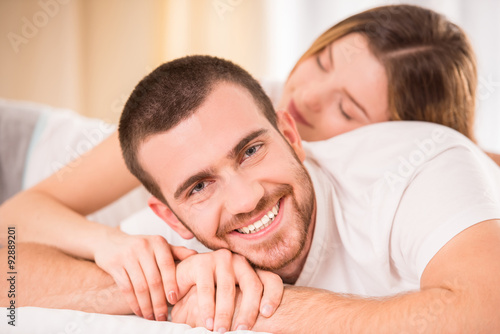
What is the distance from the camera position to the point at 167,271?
3.94 feet

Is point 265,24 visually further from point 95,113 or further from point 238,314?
point 238,314

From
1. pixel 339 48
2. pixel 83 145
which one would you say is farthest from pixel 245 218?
pixel 83 145

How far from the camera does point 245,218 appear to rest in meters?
1.15

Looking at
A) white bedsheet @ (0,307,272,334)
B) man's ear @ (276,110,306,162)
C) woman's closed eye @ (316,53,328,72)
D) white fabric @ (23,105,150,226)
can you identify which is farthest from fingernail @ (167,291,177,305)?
white fabric @ (23,105,150,226)

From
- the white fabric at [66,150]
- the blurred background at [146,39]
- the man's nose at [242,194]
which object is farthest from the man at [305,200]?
the blurred background at [146,39]

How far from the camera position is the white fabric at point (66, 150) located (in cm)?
223

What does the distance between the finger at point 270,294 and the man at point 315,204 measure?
2cm

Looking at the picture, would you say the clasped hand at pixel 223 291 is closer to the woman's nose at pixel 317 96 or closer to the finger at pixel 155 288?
the finger at pixel 155 288

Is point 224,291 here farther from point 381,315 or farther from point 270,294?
point 381,315

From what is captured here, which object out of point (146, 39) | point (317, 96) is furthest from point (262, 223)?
point (146, 39)

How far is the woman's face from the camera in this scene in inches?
67.1

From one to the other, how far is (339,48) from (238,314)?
1031mm

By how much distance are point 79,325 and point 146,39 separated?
2963mm

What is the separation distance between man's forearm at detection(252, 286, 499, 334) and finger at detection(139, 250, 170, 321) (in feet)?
0.76
